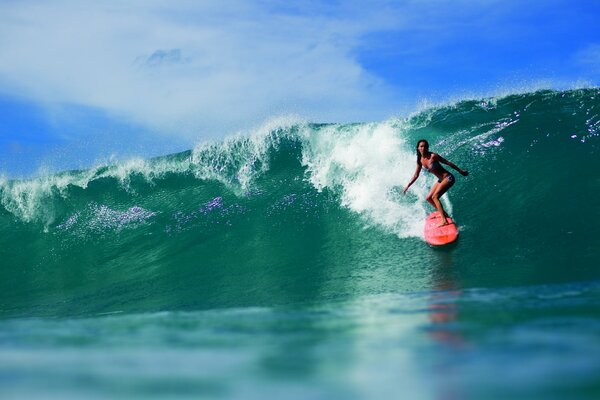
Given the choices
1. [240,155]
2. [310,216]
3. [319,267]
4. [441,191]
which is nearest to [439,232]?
[441,191]

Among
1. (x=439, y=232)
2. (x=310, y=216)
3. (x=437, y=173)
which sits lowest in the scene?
→ (x=439, y=232)

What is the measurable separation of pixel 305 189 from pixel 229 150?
280cm

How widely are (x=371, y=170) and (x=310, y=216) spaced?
1575 mm

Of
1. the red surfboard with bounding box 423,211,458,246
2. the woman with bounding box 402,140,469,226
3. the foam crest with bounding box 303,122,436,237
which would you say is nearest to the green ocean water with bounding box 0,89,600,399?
the foam crest with bounding box 303,122,436,237

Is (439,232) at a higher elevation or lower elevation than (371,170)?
lower

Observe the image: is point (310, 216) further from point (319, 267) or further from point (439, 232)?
point (439, 232)

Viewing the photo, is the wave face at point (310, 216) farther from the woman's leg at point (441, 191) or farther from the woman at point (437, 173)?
the woman at point (437, 173)

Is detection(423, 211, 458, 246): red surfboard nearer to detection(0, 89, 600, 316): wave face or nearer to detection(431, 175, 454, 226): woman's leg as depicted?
detection(431, 175, 454, 226): woman's leg

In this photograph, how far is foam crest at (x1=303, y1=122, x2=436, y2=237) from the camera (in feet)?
35.4

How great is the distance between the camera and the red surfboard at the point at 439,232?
918cm

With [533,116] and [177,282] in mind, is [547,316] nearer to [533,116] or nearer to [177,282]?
[177,282]

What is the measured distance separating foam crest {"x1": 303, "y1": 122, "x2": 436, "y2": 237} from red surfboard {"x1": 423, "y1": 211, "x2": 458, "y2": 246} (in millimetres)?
391

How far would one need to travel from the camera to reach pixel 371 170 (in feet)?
39.8

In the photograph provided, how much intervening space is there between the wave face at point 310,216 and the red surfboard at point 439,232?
218 mm
